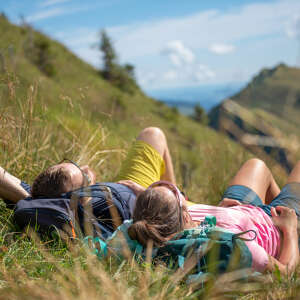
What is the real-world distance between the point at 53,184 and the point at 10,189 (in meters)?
0.34

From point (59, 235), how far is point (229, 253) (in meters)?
0.91

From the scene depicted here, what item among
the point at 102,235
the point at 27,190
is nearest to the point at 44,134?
the point at 27,190

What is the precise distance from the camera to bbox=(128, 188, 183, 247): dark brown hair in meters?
1.81

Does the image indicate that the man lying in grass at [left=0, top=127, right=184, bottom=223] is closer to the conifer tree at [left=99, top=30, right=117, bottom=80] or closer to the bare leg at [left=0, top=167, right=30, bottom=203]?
the bare leg at [left=0, top=167, right=30, bottom=203]

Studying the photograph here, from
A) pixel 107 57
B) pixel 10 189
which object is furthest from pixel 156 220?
pixel 107 57

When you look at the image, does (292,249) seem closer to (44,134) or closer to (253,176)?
(253,176)

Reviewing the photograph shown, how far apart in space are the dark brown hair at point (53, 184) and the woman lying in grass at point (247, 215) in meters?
0.59

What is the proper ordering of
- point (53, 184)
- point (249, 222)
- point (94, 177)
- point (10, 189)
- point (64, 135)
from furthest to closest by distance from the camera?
point (64, 135) → point (94, 177) → point (10, 189) → point (53, 184) → point (249, 222)

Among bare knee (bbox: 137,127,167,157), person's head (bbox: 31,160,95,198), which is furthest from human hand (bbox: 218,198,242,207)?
person's head (bbox: 31,160,95,198)

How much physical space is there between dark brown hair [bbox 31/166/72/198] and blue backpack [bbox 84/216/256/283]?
494 millimetres

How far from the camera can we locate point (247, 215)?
219 cm

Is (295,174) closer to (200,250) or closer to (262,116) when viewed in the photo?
(262,116)

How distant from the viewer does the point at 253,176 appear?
270 cm

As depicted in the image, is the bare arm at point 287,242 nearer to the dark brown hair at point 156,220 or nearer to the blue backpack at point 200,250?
the blue backpack at point 200,250
